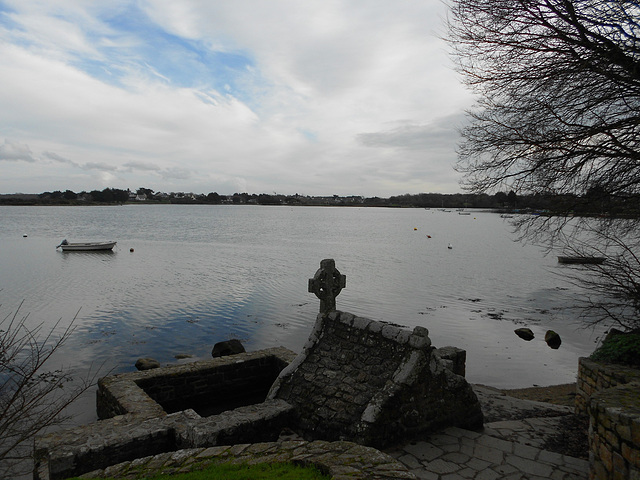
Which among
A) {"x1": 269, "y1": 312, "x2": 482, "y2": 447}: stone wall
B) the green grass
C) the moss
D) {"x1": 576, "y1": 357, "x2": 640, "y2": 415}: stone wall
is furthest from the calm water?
the green grass

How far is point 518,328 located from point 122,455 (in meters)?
20.0

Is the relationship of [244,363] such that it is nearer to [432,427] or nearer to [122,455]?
[122,455]

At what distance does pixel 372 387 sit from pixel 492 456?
2.11 metres

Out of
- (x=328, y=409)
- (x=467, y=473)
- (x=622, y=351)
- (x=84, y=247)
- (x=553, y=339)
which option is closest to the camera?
(x=467, y=473)

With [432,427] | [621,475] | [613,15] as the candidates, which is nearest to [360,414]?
[432,427]

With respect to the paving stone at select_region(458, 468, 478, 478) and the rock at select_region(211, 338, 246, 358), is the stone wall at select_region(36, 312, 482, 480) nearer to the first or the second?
the paving stone at select_region(458, 468, 478, 478)

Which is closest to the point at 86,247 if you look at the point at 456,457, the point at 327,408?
the point at 327,408

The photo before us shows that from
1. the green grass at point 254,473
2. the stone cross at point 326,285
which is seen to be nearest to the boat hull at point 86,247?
the stone cross at point 326,285

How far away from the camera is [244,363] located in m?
12.0

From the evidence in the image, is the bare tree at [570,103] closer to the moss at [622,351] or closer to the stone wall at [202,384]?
the moss at [622,351]

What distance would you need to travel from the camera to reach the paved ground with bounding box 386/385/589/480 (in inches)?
237

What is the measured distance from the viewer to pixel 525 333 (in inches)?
803

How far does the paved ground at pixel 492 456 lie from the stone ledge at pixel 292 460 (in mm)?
1224

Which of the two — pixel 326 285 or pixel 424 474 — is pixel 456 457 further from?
pixel 326 285
